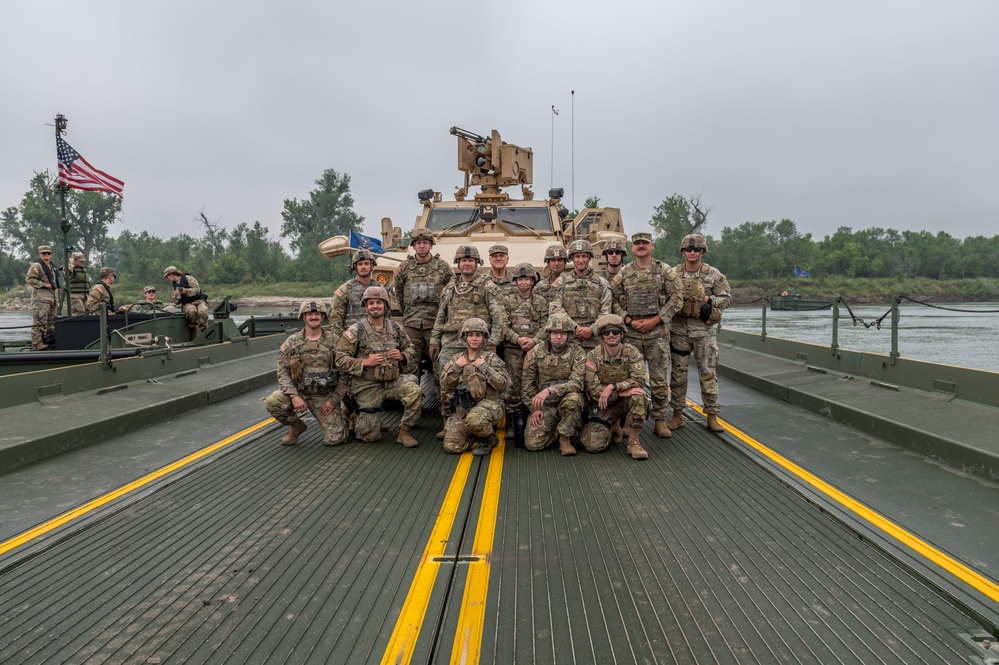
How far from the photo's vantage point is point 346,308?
6.89 meters

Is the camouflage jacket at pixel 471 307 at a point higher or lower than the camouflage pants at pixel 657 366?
higher

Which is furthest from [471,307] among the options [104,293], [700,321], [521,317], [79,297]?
[79,297]

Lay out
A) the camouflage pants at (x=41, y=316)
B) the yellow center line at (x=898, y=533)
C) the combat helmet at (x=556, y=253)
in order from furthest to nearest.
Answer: the camouflage pants at (x=41, y=316), the combat helmet at (x=556, y=253), the yellow center line at (x=898, y=533)

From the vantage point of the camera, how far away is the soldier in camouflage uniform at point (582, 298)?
640cm

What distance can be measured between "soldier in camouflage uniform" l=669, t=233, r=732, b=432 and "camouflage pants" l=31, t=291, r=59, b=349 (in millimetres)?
10729

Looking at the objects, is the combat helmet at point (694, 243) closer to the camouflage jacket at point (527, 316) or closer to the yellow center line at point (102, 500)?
the camouflage jacket at point (527, 316)

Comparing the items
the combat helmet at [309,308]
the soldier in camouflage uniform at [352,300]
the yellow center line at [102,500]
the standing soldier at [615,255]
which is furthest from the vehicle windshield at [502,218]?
the yellow center line at [102,500]

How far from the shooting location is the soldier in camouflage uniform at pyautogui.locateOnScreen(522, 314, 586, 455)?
573 cm

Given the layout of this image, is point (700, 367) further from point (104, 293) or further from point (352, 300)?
point (104, 293)

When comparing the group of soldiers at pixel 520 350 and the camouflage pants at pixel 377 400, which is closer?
the group of soldiers at pixel 520 350

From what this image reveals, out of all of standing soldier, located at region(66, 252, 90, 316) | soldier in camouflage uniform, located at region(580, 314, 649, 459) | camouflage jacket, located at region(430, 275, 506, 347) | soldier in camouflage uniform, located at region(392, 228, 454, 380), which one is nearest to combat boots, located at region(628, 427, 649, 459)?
soldier in camouflage uniform, located at region(580, 314, 649, 459)

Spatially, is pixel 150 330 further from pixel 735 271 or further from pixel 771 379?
pixel 735 271

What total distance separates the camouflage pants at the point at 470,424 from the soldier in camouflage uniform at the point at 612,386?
0.86m

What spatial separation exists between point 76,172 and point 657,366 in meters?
10.3
